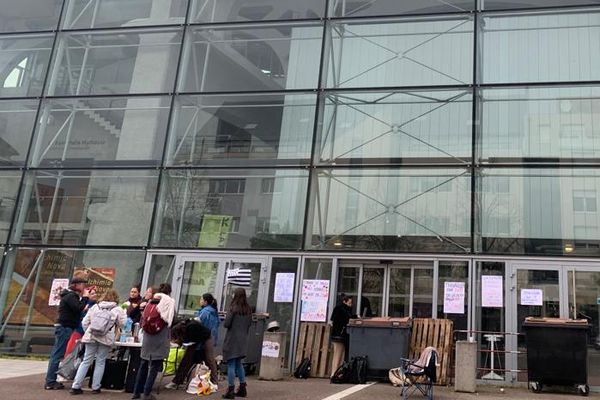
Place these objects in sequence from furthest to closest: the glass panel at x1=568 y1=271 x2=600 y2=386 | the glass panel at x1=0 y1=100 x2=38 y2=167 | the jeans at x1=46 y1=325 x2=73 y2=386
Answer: the glass panel at x1=0 y1=100 x2=38 y2=167 → the glass panel at x1=568 y1=271 x2=600 y2=386 → the jeans at x1=46 y1=325 x2=73 y2=386

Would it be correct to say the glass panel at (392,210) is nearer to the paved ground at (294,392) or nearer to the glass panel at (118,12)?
the paved ground at (294,392)

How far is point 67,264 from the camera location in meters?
14.6

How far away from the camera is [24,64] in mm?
17062

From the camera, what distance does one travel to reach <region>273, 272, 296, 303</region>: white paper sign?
1279 cm

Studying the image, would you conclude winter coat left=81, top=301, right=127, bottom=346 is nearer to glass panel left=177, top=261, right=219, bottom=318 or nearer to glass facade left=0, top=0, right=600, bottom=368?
glass panel left=177, top=261, right=219, bottom=318

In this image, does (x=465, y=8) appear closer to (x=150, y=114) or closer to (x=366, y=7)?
(x=366, y=7)

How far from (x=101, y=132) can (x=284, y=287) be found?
276 inches

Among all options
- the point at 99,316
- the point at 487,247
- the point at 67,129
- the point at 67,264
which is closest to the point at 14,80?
the point at 67,129

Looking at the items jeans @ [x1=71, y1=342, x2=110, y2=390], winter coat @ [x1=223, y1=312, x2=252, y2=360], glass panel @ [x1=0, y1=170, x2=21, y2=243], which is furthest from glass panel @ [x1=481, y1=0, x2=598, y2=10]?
glass panel @ [x1=0, y1=170, x2=21, y2=243]

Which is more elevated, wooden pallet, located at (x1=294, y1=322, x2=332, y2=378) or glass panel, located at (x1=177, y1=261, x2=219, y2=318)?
glass panel, located at (x1=177, y1=261, x2=219, y2=318)

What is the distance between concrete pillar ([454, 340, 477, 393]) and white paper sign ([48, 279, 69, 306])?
31.6ft

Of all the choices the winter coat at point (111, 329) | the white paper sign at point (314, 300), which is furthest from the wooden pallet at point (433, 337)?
the winter coat at point (111, 329)

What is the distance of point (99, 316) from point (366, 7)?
1049cm

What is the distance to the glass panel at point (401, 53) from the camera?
1411 cm
